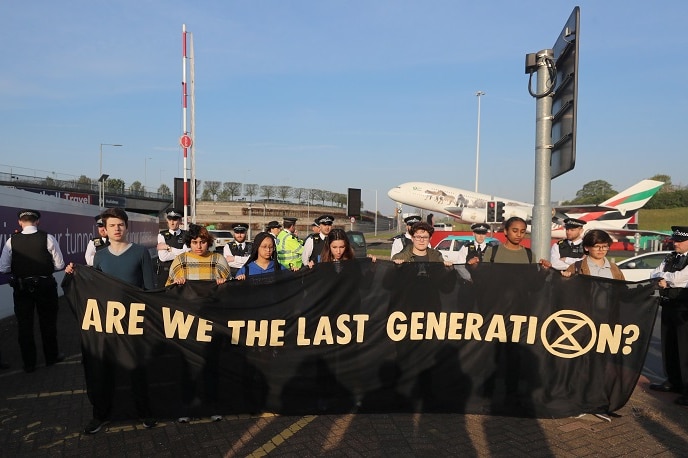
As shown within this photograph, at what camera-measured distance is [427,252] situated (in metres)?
4.98

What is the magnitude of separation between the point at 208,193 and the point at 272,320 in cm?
9422

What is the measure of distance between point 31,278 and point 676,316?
278 inches

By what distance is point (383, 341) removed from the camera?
4312 mm

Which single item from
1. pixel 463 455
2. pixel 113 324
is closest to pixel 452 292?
pixel 463 455

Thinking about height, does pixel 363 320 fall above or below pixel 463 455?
above

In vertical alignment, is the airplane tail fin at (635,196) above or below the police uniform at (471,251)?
above

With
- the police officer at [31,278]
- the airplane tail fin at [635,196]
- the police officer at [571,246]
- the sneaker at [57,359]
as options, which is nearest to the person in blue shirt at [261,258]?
the police officer at [31,278]

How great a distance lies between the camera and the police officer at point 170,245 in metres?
8.98

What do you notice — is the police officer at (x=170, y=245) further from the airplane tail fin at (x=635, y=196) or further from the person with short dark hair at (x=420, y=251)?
the airplane tail fin at (x=635, y=196)

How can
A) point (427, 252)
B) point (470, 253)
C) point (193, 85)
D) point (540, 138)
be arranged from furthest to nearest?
point (193, 85) < point (470, 253) < point (540, 138) < point (427, 252)

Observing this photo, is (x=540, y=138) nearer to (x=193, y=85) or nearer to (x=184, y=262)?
(x=184, y=262)

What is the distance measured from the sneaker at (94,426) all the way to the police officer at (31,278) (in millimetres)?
2186

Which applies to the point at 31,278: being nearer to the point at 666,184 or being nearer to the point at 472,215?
the point at 472,215

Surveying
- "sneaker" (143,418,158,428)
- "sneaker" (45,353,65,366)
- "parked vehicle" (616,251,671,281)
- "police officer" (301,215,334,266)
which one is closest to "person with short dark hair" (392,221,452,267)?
"sneaker" (143,418,158,428)
